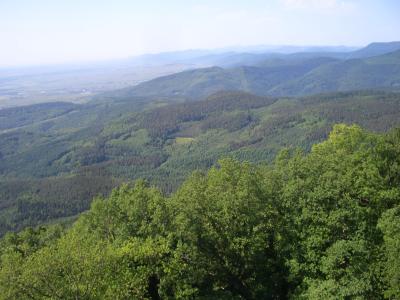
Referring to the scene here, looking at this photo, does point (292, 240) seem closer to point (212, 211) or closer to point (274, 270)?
point (274, 270)

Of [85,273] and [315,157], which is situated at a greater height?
[315,157]

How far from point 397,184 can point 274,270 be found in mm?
17453

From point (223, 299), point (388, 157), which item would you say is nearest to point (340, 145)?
point (388, 157)

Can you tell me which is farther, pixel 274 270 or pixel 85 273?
pixel 274 270

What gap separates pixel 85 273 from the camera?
33.2 m

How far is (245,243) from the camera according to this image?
126 ft

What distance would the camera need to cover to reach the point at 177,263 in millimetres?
36000

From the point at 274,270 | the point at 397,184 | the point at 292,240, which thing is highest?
the point at 397,184

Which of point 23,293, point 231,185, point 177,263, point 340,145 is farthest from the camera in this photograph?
point 340,145

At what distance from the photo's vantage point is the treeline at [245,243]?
1320 inches

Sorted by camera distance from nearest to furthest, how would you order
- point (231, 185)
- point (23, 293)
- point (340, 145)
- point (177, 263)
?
point (23, 293) < point (177, 263) < point (231, 185) < point (340, 145)

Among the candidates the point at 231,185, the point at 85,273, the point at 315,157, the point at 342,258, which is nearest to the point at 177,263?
the point at 85,273

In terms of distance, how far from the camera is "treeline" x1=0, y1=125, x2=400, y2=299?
3353 cm

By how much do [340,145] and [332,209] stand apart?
20157 millimetres
